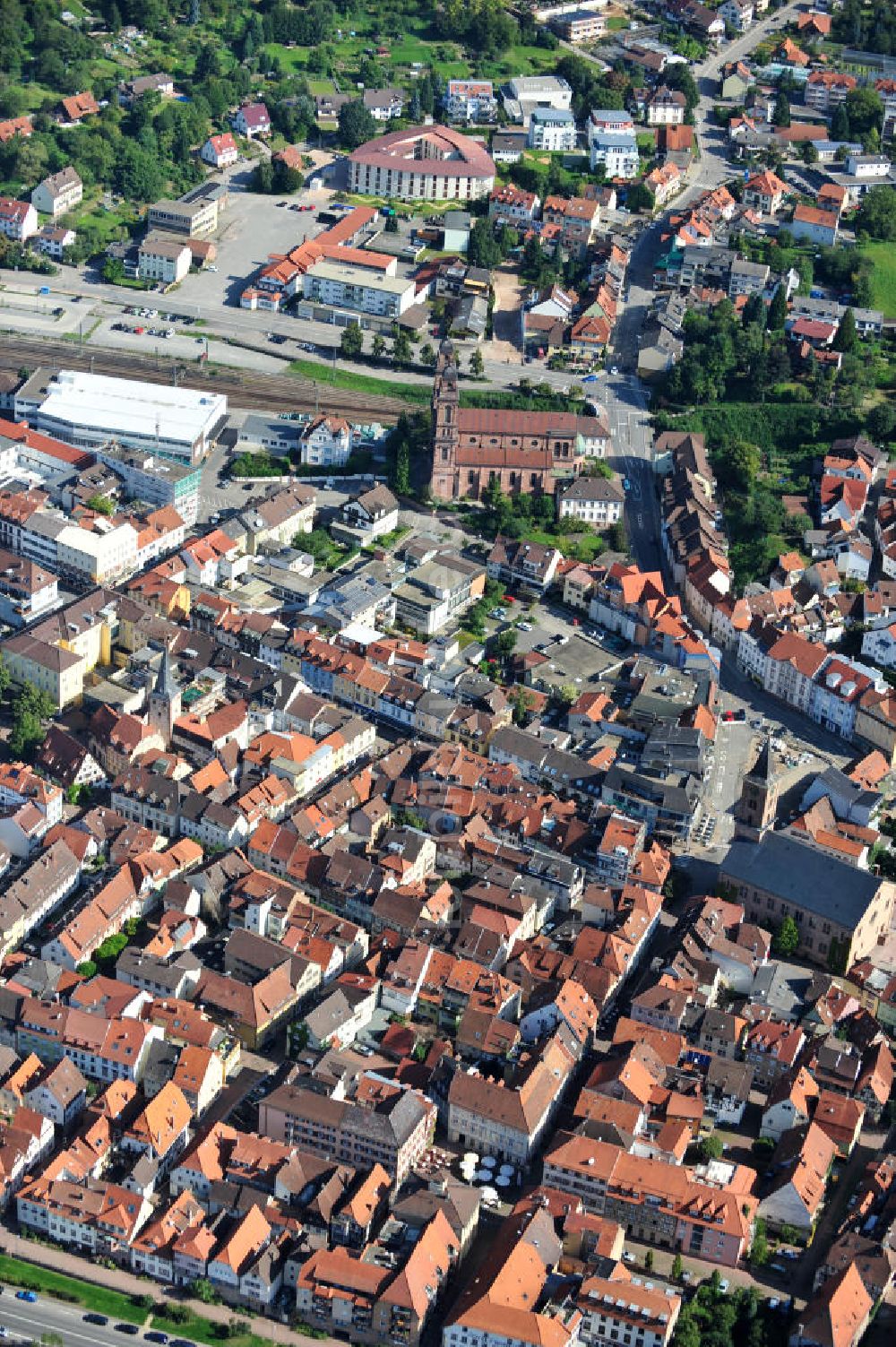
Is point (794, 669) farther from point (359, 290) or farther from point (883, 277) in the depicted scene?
point (883, 277)

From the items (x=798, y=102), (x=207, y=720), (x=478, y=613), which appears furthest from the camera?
(x=798, y=102)

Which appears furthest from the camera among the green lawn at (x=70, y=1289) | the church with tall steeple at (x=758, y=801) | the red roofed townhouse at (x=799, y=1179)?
the church with tall steeple at (x=758, y=801)

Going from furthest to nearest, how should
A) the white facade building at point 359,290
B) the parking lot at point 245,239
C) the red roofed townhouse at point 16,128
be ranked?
the red roofed townhouse at point 16,128 → the parking lot at point 245,239 → the white facade building at point 359,290

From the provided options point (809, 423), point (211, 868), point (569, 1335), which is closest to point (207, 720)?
point (211, 868)

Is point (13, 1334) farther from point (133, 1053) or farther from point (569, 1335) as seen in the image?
point (569, 1335)

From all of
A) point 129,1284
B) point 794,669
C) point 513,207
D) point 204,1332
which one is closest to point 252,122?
point 513,207

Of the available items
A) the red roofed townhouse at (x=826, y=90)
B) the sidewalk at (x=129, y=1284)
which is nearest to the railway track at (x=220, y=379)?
the red roofed townhouse at (x=826, y=90)

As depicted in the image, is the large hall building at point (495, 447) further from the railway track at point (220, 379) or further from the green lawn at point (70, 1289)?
the green lawn at point (70, 1289)
